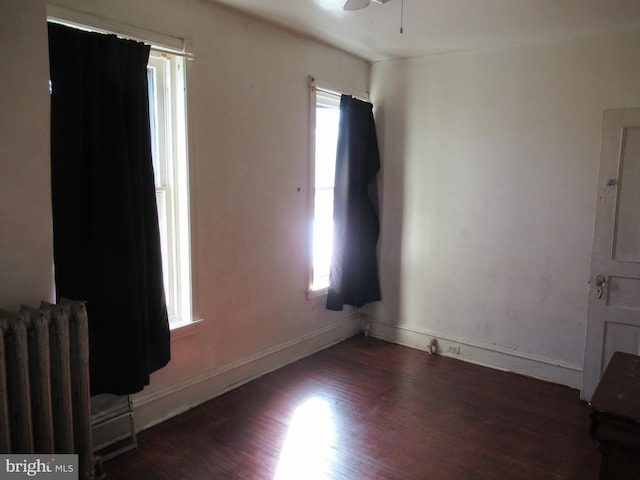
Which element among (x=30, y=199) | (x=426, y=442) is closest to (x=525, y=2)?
(x=426, y=442)

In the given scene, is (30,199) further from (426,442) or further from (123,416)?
(426,442)

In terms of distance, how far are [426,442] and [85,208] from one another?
227 centimetres

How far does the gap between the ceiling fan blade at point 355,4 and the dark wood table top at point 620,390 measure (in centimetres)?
222

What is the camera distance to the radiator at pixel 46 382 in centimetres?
176

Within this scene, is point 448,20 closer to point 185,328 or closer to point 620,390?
point 620,390

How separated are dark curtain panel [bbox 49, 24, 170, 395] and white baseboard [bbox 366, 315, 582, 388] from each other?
8.14 feet

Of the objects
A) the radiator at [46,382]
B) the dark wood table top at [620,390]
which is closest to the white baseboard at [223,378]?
the radiator at [46,382]

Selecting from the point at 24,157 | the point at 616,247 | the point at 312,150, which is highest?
the point at 312,150

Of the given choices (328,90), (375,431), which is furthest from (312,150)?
(375,431)

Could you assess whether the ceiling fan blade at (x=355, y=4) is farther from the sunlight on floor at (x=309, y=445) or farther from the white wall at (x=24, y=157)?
the sunlight on floor at (x=309, y=445)

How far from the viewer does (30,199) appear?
194 centimetres

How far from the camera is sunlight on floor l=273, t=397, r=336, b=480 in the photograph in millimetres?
2331

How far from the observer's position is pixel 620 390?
5.08 feet

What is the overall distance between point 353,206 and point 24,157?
261cm
